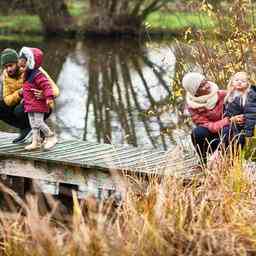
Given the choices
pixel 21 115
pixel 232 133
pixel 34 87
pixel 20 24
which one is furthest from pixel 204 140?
pixel 20 24

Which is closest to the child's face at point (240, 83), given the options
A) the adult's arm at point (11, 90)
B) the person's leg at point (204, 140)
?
the person's leg at point (204, 140)

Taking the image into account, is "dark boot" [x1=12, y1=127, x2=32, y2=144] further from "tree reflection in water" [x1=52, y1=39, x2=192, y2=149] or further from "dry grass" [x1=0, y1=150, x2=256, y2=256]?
"dry grass" [x1=0, y1=150, x2=256, y2=256]

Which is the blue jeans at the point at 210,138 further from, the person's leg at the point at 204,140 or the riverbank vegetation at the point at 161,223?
the riverbank vegetation at the point at 161,223

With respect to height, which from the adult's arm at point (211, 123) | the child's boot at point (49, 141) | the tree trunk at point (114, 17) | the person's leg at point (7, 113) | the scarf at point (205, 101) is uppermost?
the tree trunk at point (114, 17)

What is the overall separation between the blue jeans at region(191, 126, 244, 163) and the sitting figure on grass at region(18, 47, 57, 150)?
164cm

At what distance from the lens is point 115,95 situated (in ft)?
62.3

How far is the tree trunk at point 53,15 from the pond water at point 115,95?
649 cm

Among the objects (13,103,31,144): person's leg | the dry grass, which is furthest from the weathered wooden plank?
the dry grass

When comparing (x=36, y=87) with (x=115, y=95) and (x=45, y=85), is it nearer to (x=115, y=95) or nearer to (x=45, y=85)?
(x=45, y=85)

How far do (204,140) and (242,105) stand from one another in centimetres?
52

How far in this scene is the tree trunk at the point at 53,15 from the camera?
3669 centimetres

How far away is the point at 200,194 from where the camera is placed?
6.01 metres

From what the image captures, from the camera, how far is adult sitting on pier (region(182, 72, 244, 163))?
7.67m

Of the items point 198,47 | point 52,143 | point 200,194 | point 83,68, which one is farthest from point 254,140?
point 83,68
